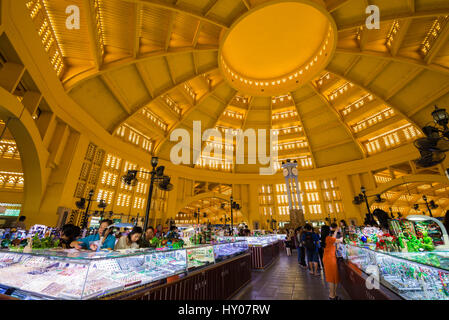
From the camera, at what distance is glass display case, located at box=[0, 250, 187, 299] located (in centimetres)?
209

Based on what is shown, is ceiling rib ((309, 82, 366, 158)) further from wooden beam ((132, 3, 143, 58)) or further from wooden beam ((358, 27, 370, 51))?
wooden beam ((132, 3, 143, 58))

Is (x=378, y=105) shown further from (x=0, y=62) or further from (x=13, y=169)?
(x=13, y=169)

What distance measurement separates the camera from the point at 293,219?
16469mm

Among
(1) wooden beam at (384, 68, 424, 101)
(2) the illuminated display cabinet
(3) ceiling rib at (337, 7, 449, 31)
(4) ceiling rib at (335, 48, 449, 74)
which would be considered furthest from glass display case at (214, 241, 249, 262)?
(1) wooden beam at (384, 68, 424, 101)

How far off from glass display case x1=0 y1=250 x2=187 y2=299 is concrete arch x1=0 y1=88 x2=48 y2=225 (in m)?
7.78

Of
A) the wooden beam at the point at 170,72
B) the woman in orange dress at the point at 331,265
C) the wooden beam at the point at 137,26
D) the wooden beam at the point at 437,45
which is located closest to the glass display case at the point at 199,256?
the woman in orange dress at the point at 331,265

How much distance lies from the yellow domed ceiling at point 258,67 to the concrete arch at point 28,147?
4475 mm

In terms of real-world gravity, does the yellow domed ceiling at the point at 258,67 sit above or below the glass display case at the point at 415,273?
above

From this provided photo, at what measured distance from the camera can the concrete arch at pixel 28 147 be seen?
24.5 feet

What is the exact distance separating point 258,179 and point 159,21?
21.8 m

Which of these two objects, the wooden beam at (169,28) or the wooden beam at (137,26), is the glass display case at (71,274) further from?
the wooden beam at (169,28)

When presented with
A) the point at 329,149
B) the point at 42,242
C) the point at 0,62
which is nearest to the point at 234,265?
the point at 42,242

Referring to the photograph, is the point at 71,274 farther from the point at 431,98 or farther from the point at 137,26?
→ the point at 431,98

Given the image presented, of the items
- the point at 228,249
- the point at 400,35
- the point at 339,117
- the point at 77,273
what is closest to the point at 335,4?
the point at 400,35
